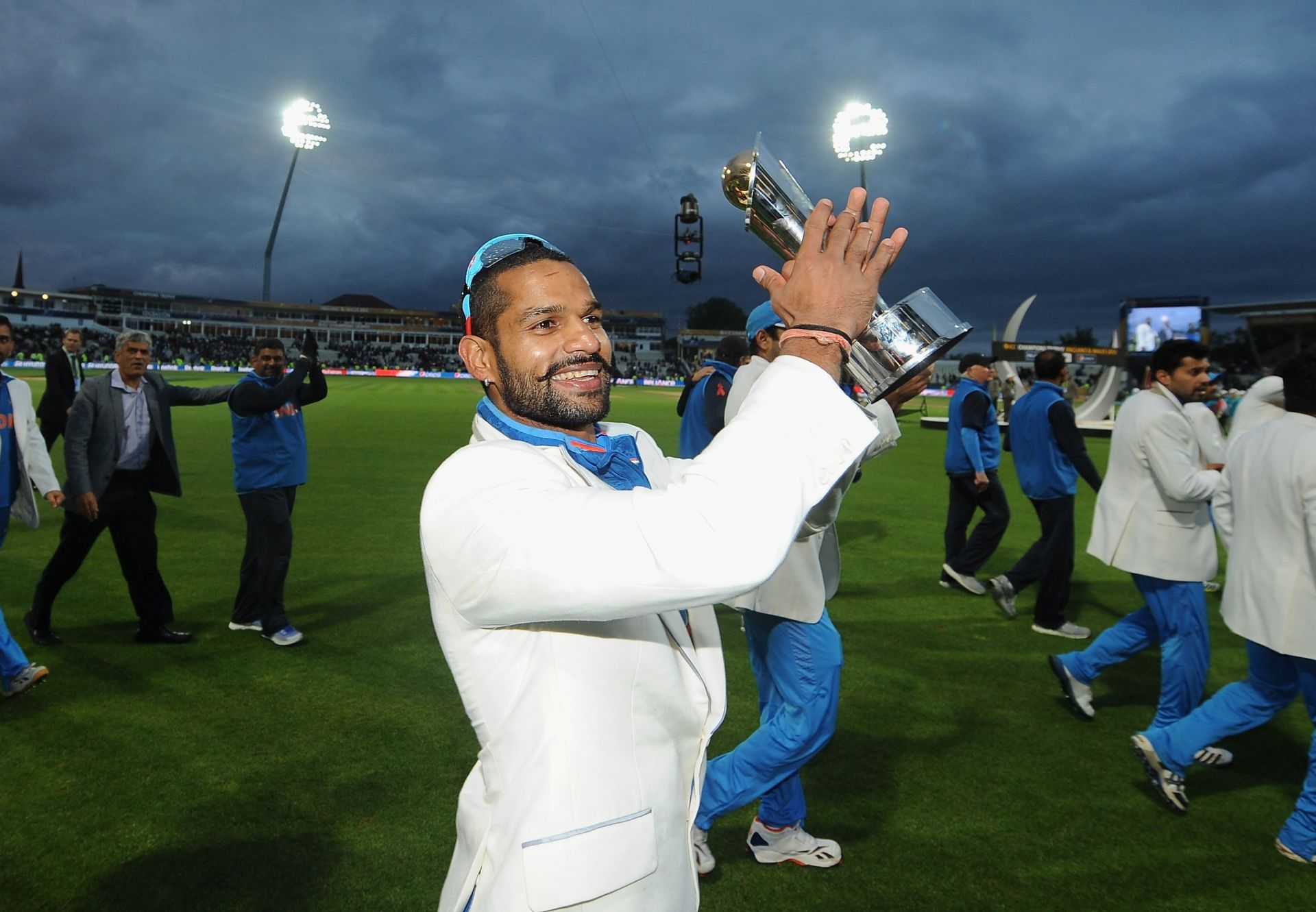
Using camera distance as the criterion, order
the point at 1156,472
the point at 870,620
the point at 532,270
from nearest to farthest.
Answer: the point at 532,270 → the point at 1156,472 → the point at 870,620

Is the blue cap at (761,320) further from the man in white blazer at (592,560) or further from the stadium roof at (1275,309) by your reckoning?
the stadium roof at (1275,309)

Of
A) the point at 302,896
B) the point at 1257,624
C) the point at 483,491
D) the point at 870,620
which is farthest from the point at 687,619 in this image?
the point at 870,620

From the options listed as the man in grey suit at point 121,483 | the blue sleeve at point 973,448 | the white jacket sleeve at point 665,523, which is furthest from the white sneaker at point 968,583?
the white jacket sleeve at point 665,523

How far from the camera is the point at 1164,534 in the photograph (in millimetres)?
4441

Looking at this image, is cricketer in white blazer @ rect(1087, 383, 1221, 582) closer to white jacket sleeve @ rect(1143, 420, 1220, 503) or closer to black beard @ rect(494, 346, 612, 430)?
white jacket sleeve @ rect(1143, 420, 1220, 503)

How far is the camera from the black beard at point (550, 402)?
58.9 inches

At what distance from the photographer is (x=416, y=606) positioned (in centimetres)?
682

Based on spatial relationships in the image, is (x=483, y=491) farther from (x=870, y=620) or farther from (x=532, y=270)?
(x=870, y=620)

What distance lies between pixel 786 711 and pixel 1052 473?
424 cm

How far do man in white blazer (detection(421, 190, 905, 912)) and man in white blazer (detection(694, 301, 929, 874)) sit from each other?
1.56 m

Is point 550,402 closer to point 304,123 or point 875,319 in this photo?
point 875,319

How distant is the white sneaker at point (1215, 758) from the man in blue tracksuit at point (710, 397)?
313 cm

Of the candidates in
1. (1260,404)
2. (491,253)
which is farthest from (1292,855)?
(491,253)

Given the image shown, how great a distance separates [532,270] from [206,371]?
67.4 meters
